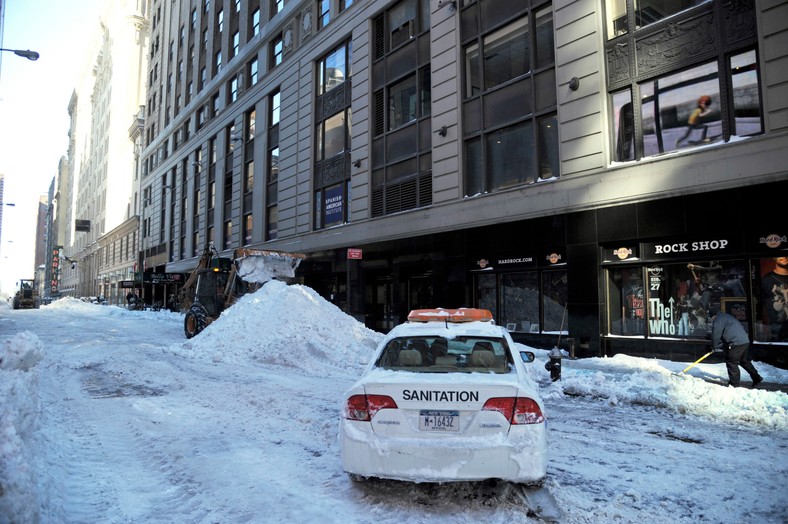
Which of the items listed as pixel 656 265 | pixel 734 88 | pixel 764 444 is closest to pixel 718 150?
pixel 734 88

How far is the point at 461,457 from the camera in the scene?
3.86m

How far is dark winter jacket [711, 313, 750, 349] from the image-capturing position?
9.41 meters

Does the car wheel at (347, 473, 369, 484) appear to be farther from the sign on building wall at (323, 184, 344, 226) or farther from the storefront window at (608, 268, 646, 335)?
the sign on building wall at (323, 184, 344, 226)

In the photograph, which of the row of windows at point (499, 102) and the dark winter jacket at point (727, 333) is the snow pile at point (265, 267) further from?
the dark winter jacket at point (727, 333)

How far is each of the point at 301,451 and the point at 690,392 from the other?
6577mm

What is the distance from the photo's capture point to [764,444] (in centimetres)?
597

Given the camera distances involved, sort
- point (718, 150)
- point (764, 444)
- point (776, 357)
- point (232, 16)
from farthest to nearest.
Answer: point (232, 16) → point (718, 150) → point (776, 357) → point (764, 444)

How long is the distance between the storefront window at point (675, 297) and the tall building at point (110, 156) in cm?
5322

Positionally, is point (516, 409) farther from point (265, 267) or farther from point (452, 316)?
point (265, 267)

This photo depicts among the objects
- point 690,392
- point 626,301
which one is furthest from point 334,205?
point 690,392

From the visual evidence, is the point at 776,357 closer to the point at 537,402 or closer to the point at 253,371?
the point at 537,402

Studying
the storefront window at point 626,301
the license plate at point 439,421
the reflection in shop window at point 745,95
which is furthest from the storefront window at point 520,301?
the license plate at point 439,421

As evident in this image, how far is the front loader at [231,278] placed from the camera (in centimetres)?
1720

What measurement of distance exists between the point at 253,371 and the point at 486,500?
26.9 feet
